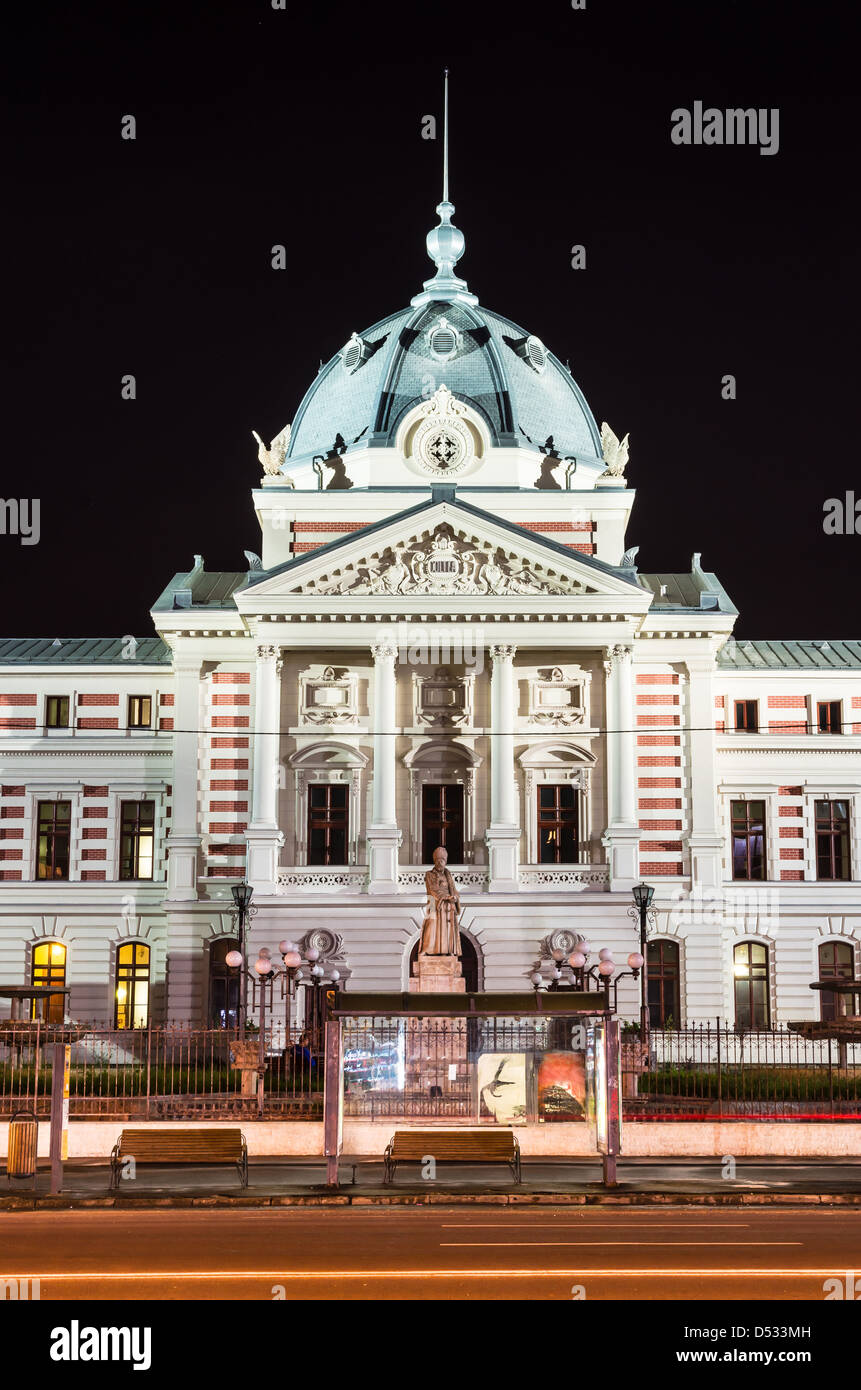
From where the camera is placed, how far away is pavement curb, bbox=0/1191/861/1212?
22.9 meters

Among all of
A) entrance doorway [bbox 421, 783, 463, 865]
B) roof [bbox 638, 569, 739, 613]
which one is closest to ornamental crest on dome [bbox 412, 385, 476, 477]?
roof [bbox 638, 569, 739, 613]

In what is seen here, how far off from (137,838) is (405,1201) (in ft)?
115

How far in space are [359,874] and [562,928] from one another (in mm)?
6743

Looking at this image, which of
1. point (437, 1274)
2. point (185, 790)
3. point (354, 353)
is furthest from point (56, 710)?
point (437, 1274)

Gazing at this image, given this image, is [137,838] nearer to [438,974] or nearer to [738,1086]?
[438,974]

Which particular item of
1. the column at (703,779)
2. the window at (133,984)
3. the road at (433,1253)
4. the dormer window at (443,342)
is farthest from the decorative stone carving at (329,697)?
the road at (433,1253)

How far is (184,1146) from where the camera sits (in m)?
25.5

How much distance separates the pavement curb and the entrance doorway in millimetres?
29330

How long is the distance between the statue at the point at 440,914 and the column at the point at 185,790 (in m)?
16.1

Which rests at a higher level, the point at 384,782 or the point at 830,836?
the point at 384,782

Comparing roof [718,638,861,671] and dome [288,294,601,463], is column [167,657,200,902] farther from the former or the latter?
roof [718,638,861,671]

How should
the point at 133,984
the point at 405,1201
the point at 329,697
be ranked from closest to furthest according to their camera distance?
the point at 405,1201
the point at 329,697
the point at 133,984

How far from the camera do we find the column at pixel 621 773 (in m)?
51.2

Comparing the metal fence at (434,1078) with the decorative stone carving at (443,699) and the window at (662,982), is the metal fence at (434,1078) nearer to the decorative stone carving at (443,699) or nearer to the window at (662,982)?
the window at (662,982)
